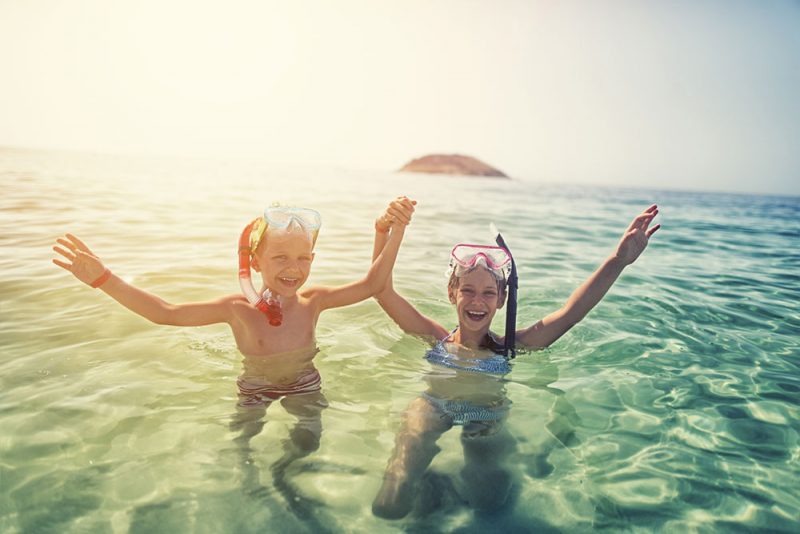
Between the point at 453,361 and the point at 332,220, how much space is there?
9709mm

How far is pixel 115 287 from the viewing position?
3119 mm

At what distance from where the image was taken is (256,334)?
3586mm

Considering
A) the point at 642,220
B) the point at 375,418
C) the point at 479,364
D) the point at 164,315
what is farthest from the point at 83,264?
the point at 642,220


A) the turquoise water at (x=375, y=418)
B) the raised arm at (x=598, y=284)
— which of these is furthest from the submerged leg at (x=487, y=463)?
the raised arm at (x=598, y=284)

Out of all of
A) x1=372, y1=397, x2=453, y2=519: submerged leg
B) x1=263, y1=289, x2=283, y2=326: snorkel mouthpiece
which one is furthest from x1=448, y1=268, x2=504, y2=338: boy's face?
x1=263, y1=289, x2=283, y2=326: snorkel mouthpiece

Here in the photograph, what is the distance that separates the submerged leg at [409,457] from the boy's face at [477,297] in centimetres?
74

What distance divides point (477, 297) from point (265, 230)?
1591 millimetres

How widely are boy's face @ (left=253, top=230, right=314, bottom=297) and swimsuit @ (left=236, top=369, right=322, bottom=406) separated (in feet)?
2.11

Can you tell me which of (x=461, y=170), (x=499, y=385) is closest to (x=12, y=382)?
(x=499, y=385)

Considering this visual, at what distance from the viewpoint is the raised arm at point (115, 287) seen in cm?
305

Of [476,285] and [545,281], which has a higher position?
[476,285]

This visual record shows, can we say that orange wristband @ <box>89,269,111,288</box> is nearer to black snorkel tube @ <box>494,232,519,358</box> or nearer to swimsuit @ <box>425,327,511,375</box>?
swimsuit @ <box>425,327,511,375</box>

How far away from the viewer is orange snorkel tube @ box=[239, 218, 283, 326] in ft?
10.9

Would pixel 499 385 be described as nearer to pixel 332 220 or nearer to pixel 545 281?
pixel 545 281
